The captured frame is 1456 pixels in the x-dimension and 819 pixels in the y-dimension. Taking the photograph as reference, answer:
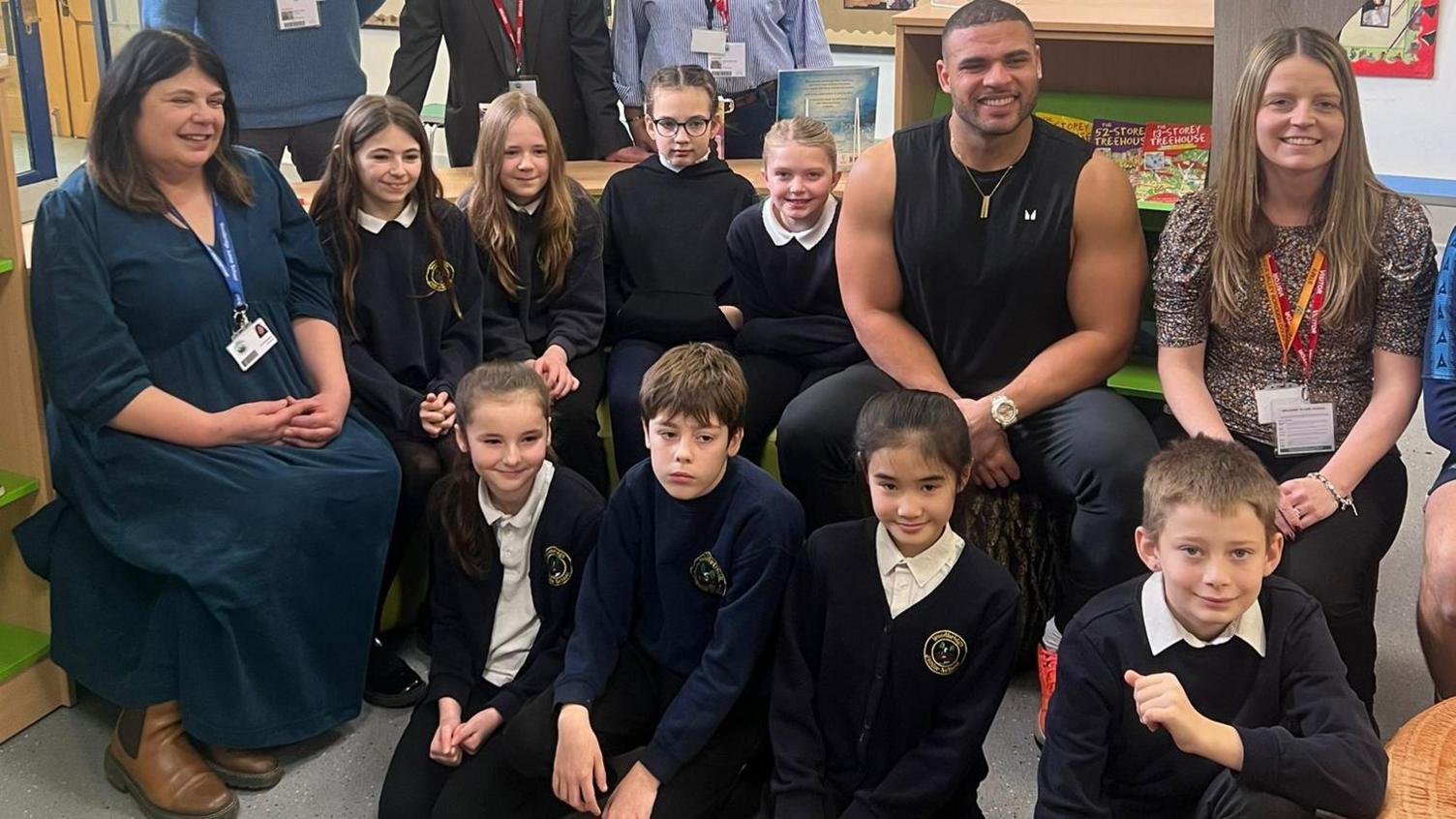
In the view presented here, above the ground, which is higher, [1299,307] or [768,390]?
[1299,307]

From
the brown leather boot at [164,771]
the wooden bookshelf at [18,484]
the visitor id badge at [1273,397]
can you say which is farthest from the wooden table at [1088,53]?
the brown leather boot at [164,771]

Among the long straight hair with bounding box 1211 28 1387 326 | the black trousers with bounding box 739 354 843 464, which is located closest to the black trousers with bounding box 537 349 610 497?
the black trousers with bounding box 739 354 843 464

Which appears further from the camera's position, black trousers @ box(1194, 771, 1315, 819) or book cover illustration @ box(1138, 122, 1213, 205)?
book cover illustration @ box(1138, 122, 1213, 205)

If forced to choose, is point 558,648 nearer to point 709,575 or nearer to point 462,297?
point 709,575

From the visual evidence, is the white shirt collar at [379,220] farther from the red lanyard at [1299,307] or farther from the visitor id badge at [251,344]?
the red lanyard at [1299,307]

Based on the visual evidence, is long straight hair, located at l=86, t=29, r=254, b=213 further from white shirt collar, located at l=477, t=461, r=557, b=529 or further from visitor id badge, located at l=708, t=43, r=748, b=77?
visitor id badge, located at l=708, t=43, r=748, b=77

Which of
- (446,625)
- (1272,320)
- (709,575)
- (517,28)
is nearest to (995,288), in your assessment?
(1272,320)

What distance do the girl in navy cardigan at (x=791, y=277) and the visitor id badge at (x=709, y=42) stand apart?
1.27m

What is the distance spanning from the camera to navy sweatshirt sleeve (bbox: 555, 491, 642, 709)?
2.25 m

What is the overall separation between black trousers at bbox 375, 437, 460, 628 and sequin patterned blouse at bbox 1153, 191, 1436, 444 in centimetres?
135

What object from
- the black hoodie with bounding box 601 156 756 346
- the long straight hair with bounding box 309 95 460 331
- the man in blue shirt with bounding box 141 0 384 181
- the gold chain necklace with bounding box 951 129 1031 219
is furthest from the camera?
the man in blue shirt with bounding box 141 0 384 181

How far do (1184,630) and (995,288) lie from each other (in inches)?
37.0

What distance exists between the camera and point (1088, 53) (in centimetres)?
329

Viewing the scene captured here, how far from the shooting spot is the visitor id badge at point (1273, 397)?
245 centimetres
